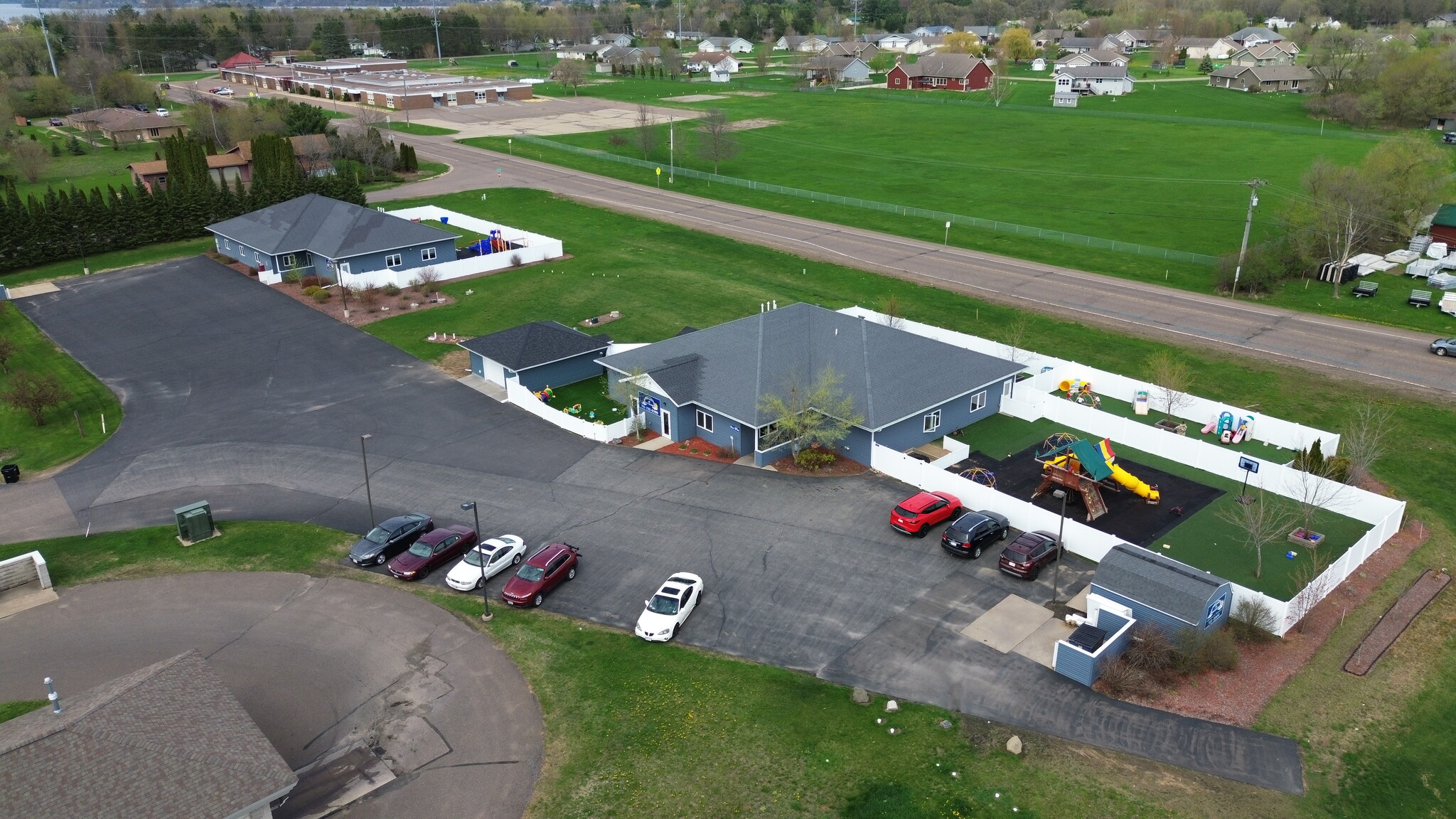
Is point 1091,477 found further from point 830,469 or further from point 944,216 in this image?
point 944,216

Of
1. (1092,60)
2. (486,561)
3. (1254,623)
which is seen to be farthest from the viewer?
(1092,60)

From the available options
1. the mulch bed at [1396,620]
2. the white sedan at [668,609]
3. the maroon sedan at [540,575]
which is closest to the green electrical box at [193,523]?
the maroon sedan at [540,575]

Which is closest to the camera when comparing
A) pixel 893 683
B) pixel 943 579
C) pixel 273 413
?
pixel 893 683

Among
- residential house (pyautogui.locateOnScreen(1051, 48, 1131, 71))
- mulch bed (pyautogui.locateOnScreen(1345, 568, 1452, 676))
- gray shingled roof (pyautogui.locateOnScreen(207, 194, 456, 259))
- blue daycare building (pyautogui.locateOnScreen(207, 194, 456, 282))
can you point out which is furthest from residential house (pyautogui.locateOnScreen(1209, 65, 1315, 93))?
mulch bed (pyautogui.locateOnScreen(1345, 568, 1452, 676))

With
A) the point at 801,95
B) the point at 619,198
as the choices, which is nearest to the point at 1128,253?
the point at 619,198

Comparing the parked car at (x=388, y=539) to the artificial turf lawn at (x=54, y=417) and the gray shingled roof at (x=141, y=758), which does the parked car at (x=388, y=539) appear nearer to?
the gray shingled roof at (x=141, y=758)

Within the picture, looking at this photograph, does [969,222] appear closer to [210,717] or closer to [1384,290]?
[1384,290]

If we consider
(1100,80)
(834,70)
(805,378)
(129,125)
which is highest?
(834,70)

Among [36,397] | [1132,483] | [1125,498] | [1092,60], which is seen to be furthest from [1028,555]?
[1092,60]
